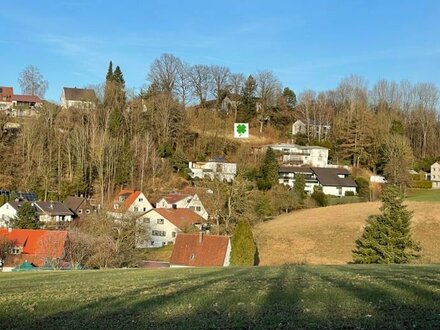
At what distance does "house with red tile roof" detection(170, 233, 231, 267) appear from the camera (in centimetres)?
3988

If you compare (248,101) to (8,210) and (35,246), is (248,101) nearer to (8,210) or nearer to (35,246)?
(8,210)

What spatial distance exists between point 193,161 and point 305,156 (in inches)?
823

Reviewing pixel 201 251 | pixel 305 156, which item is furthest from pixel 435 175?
pixel 201 251

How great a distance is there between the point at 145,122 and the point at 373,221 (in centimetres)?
5551

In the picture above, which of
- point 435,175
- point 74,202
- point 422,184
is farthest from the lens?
point 435,175

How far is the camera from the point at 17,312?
8.55m

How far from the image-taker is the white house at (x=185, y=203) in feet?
225

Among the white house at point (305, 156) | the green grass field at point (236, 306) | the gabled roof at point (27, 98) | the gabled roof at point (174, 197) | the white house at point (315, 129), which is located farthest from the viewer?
the gabled roof at point (27, 98)

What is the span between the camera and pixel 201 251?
40.8 meters

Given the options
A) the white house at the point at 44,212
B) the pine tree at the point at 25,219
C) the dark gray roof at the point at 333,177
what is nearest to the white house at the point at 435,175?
the dark gray roof at the point at 333,177

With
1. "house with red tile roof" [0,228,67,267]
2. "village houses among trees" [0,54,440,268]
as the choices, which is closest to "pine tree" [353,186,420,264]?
"village houses among trees" [0,54,440,268]

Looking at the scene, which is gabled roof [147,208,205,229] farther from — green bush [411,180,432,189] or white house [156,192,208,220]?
green bush [411,180,432,189]

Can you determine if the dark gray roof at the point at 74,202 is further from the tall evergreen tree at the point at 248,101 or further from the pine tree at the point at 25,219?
the tall evergreen tree at the point at 248,101

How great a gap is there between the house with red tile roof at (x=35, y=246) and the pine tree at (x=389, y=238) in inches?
889
